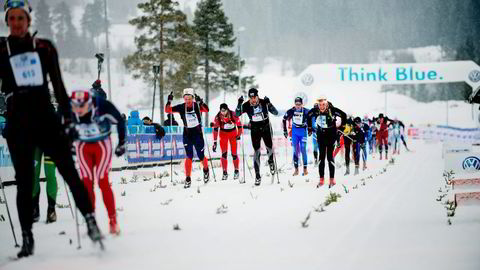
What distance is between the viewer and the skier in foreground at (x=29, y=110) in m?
4.34

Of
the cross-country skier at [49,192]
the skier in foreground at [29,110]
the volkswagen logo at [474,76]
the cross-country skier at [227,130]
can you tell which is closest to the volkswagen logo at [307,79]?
the volkswagen logo at [474,76]

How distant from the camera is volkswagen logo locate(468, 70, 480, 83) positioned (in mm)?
30531

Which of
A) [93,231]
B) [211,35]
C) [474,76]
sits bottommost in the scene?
[93,231]

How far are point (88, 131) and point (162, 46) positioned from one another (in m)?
38.3

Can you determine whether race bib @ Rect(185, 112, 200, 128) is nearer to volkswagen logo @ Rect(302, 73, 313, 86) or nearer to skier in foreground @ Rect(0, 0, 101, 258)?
A: skier in foreground @ Rect(0, 0, 101, 258)

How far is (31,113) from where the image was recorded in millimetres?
4352

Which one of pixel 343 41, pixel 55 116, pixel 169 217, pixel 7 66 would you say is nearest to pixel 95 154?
pixel 55 116

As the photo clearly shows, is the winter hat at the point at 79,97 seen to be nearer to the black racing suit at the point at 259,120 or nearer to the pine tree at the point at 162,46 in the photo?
the black racing suit at the point at 259,120

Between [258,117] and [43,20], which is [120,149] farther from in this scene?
[43,20]

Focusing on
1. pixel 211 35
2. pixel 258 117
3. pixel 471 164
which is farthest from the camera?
pixel 211 35

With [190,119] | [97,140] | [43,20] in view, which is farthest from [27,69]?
[43,20]

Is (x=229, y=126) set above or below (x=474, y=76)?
below

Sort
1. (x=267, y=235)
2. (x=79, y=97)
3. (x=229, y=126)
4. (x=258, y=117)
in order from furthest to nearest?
(x=229, y=126)
(x=258, y=117)
(x=267, y=235)
(x=79, y=97)

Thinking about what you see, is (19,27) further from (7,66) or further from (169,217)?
(169,217)
